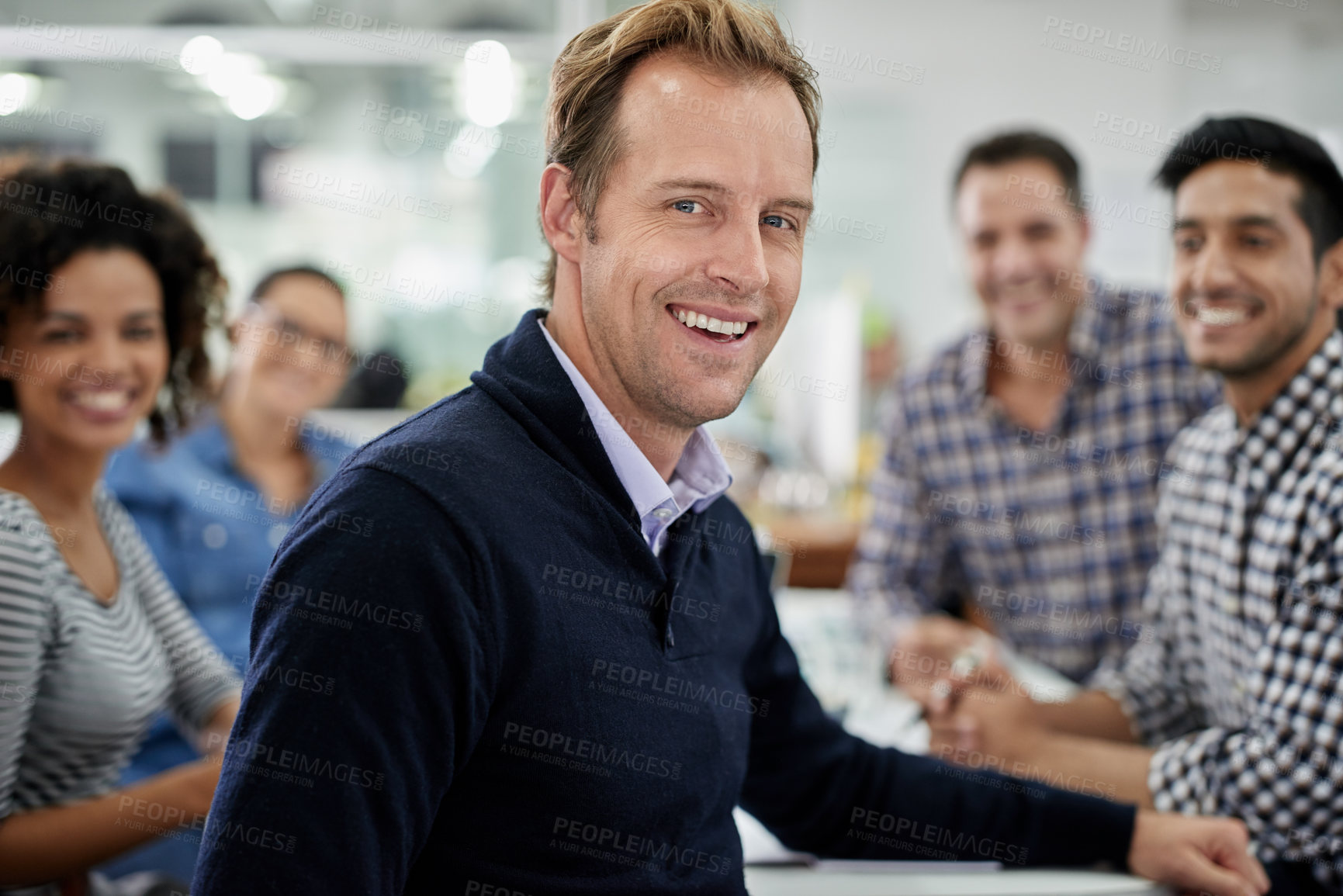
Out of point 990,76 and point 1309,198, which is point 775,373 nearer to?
point 990,76

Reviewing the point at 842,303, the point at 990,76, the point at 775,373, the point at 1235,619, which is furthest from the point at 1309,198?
the point at 990,76

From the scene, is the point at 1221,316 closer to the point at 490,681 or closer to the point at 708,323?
the point at 708,323

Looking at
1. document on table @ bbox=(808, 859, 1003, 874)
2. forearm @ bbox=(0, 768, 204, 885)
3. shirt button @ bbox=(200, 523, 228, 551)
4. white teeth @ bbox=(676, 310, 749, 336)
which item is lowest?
document on table @ bbox=(808, 859, 1003, 874)

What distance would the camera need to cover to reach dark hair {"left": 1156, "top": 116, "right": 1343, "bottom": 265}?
1461 millimetres

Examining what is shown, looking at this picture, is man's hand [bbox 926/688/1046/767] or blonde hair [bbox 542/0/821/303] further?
man's hand [bbox 926/688/1046/767]

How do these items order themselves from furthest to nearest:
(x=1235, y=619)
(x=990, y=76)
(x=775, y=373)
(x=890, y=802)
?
1. (x=990, y=76)
2. (x=775, y=373)
3. (x=1235, y=619)
4. (x=890, y=802)

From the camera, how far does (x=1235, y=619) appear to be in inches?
56.6

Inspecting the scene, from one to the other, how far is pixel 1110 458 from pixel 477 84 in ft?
9.57

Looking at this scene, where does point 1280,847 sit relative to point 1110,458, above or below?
below

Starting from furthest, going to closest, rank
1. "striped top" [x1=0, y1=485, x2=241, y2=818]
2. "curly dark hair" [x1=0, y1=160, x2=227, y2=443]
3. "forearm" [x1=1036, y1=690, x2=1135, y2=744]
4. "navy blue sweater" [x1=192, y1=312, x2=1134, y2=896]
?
1. "forearm" [x1=1036, y1=690, x2=1135, y2=744]
2. "curly dark hair" [x1=0, y1=160, x2=227, y2=443]
3. "striped top" [x1=0, y1=485, x2=241, y2=818]
4. "navy blue sweater" [x1=192, y1=312, x2=1134, y2=896]

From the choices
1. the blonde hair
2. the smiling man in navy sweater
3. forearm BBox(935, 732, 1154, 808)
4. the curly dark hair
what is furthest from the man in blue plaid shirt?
the curly dark hair

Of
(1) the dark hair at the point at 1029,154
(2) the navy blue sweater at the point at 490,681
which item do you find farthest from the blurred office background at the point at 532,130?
(2) the navy blue sweater at the point at 490,681

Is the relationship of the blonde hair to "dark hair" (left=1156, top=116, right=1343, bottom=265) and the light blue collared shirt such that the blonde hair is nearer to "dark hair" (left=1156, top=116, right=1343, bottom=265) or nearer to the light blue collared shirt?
the light blue collared shirt

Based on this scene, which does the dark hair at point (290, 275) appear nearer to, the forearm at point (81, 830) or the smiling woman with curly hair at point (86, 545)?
the smiling woman with curly hair at point (86, 545)
